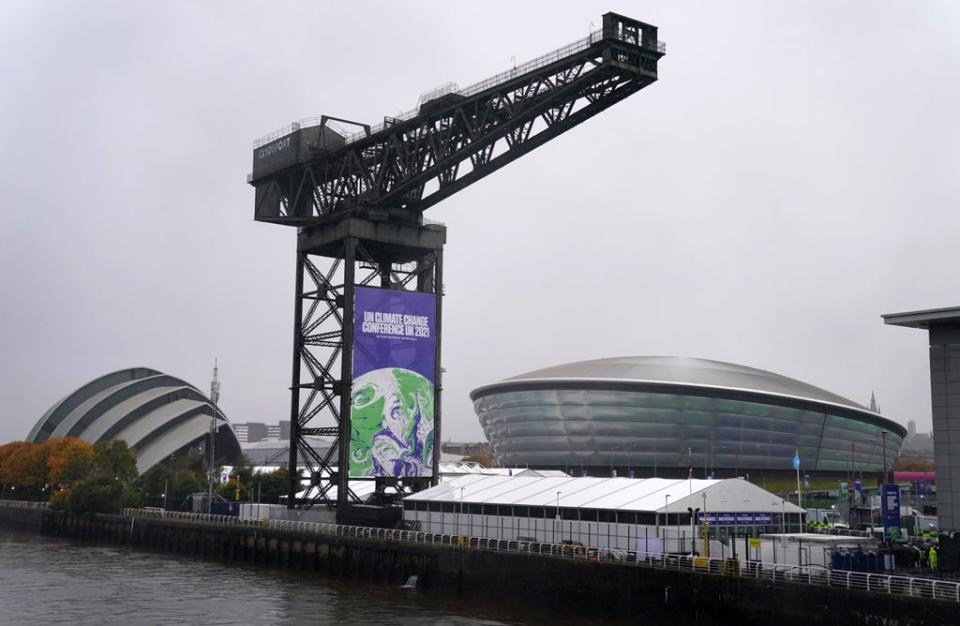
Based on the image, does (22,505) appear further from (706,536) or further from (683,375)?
(706,536)

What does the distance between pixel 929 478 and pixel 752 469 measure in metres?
48.4

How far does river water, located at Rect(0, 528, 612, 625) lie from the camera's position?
4934 cm

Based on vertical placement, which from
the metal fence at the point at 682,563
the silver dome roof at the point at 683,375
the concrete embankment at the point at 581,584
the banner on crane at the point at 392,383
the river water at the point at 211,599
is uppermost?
the silver dome roof at the point at 683,375

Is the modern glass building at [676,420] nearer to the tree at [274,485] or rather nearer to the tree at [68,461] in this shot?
the tree at [274,485]

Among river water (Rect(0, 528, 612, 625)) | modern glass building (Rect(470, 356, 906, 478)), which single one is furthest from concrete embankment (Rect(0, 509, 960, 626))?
modern glass building (Rect(470, 356, 906, 478))

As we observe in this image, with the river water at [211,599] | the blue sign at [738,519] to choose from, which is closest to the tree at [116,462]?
the river water at [211,599]

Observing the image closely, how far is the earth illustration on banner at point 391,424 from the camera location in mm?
78125

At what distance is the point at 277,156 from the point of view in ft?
279

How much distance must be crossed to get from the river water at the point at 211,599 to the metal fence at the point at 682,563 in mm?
3730

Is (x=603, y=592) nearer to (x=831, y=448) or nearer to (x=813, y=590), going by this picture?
(x=813, y=590)

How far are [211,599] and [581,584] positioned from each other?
21.0m

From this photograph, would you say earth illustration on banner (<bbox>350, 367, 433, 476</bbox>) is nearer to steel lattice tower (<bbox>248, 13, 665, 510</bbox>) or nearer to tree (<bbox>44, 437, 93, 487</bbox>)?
steel lattice tower (<bbox>248, 13, 665, 510</bbox>)

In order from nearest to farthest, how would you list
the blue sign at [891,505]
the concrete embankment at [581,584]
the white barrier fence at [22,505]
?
1. the concrete embankment at [581,584]
2. the blue sign at [891,505]
3. the white barrier fence at [22,505]

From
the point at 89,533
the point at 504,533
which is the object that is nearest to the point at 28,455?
the point at 89,533
